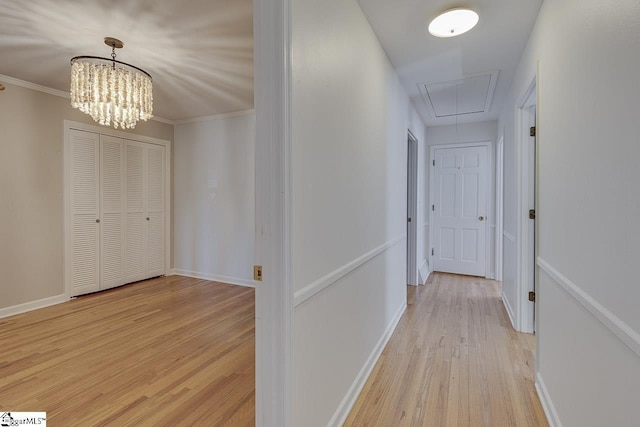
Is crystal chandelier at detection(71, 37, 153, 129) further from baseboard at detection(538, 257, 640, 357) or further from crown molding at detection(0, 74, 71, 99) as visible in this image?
baseboard at detection(538, 257, 640, 357)

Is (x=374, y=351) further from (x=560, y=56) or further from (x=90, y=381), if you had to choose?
(x=560, y=56)

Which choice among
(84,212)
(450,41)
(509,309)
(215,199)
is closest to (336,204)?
(450,41)

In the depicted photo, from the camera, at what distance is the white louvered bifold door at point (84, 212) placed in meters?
3.76

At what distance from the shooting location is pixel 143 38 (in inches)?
96.9

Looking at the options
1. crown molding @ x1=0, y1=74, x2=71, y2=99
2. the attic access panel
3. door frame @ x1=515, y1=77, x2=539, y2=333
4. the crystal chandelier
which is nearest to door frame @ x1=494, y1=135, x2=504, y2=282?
the attic access panel

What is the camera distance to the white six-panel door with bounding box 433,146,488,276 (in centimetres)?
487

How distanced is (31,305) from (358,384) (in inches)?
141

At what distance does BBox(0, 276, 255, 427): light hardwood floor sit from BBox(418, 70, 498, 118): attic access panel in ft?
10.0

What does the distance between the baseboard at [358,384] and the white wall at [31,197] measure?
11.7 feet

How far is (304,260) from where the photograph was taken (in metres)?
1.31

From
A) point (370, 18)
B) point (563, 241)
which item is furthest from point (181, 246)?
point (563, 241)

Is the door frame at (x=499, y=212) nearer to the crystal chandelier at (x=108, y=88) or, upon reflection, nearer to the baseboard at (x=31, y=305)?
the crystal chandelier at (x=108, y=88)

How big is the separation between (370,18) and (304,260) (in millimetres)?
1717

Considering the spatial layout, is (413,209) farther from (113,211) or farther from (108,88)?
(113,211)
